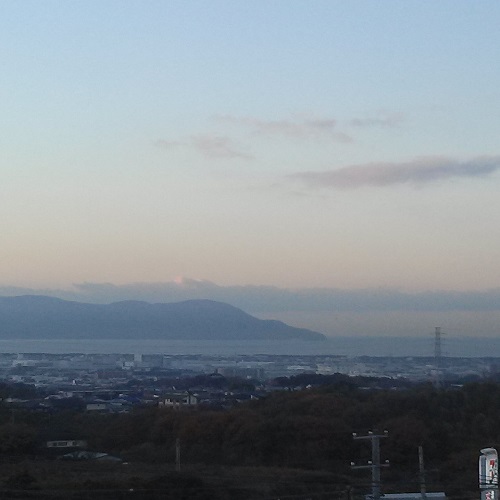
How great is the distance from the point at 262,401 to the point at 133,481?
16.6m

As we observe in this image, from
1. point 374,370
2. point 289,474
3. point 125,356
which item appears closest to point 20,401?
point 289,474

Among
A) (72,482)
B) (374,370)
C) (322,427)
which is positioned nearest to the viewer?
(72,482)

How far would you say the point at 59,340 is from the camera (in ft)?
335

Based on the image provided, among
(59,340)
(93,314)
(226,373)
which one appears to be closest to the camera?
(226,373)

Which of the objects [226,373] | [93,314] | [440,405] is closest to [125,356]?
[226,373]

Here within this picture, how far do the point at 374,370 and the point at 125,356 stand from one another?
77.1 feet

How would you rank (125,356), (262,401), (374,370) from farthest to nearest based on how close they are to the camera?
(125,356), (374,370), (262,401)

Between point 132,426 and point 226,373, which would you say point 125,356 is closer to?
point 226,373

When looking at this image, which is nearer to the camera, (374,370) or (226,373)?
(226,373)

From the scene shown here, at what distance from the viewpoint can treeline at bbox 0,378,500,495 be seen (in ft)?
87.6

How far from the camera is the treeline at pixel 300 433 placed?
87.6 feet

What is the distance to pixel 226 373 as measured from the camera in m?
61.2

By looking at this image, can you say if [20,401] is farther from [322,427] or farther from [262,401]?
[322,427]

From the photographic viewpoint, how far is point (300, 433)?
96.2ft
